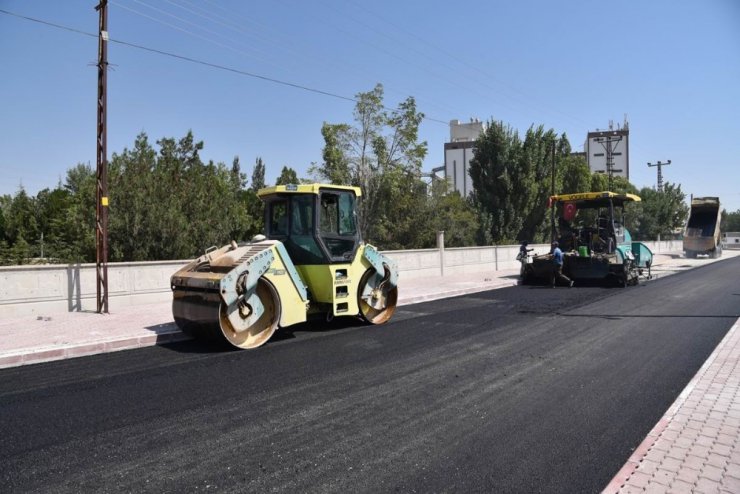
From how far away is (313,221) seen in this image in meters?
8.62

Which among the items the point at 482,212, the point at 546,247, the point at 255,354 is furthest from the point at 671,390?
the point at 482,212

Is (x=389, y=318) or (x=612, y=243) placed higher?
(x=612, y=243)

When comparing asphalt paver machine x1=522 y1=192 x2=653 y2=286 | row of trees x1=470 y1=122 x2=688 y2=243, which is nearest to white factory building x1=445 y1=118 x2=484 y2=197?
row of trees x1=470 y1=122 x2=688 y2=243

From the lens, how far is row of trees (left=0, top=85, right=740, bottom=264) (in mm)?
15203

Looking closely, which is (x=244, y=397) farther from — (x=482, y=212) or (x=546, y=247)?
(x=482, y=212)

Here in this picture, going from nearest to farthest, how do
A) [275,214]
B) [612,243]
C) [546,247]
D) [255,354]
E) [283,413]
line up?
[283,413], [255,354], [275,214], [612,243], [546,247]

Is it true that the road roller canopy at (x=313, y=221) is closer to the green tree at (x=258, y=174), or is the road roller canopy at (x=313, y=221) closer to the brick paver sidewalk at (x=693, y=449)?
the brick paver sidewalk at (x=693, y=449)

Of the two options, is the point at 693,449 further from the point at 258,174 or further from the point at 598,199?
the point at 258,174

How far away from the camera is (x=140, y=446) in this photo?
159 inches

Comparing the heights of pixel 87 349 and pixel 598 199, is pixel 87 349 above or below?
below

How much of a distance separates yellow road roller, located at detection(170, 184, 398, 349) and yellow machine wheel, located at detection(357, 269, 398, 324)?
0.06 feet

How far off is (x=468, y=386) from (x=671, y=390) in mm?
2073

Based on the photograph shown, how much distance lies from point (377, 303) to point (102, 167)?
21.1ft

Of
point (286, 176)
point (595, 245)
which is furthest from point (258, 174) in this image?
point (595, 245)
